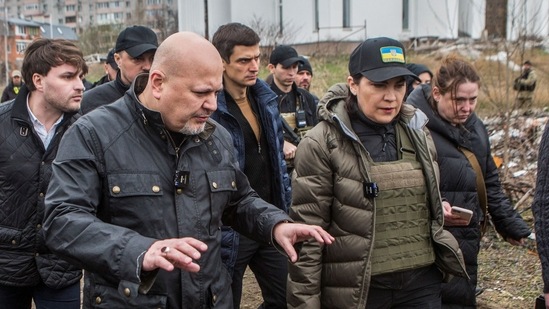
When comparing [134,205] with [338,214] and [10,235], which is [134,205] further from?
[10,235]

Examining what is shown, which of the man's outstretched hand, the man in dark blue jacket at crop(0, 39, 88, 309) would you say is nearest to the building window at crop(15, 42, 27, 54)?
the man in dark blue jacket at crop(0, 39, 88, 309)

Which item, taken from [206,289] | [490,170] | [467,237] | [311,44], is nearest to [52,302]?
[206,289]

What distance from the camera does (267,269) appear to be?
4488 millimetres

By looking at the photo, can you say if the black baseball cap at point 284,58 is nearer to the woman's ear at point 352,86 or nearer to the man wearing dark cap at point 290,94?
the man wearing dark cap at point 290,94

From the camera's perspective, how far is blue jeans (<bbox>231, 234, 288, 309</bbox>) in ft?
14.4

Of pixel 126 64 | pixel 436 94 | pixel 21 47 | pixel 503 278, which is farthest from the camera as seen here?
pixel 21 47

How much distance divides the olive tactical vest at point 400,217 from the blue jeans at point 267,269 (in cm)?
116

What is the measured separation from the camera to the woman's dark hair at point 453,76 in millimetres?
4173

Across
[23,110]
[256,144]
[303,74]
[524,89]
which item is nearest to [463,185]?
[256,144]

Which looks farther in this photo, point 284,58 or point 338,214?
point 284,58

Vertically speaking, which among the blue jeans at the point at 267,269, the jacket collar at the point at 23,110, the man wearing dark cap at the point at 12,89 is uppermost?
the jacket collar at the point at 23,110

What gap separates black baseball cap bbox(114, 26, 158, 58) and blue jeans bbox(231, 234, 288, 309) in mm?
1802

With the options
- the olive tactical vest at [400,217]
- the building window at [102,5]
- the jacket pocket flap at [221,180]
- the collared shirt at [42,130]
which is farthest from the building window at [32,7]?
the jacket pocket flap at [221,180]

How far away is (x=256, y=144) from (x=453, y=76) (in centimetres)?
132
